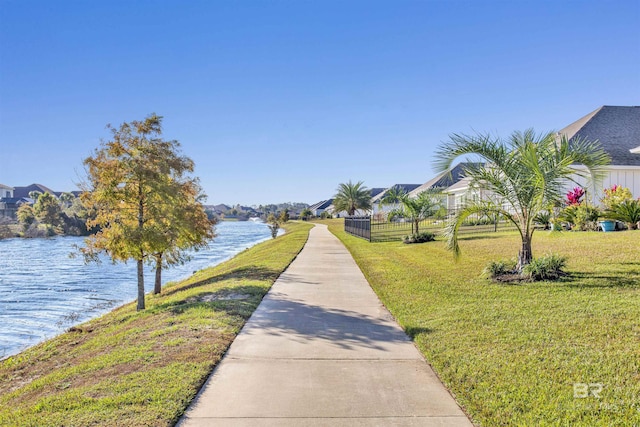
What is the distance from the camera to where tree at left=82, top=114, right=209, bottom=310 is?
11.4 metres

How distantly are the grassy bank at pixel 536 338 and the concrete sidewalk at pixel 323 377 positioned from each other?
309mm

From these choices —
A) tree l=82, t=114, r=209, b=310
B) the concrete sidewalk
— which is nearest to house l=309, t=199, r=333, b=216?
tree l=82, t=114, r=209, b=310

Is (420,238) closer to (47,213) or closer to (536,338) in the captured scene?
(536,338)

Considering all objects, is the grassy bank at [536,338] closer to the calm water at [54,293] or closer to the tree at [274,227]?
the calm water at [54,293]

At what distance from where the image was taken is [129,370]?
525cm

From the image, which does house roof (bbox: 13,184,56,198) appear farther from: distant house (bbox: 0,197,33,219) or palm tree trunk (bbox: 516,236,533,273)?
palm tree trunk (bbox: 516,236,533,273)

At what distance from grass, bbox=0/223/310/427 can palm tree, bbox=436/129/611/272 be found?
5416mm

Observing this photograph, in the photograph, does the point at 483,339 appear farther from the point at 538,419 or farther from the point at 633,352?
the point at 538,419

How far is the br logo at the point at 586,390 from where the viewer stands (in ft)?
13.6

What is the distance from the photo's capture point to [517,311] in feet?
23.3

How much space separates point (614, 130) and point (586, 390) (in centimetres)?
2226

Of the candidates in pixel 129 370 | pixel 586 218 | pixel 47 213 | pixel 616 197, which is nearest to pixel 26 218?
pixel 47 213

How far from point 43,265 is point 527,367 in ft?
94.3

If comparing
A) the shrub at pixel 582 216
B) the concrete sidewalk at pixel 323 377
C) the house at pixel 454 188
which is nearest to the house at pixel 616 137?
the shrub at pixel 582 216
